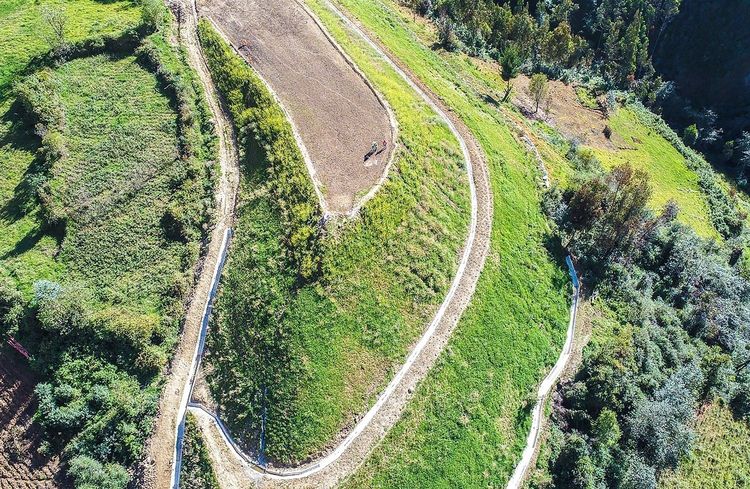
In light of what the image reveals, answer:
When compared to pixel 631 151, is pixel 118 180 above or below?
below

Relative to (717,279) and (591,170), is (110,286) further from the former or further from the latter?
(717,279)

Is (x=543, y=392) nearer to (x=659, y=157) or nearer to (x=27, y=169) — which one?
(x=27, y=169)

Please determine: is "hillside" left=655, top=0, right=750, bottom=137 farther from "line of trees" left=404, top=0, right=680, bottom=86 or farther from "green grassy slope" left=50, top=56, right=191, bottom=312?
"green grassy slope" left=50, top=56, right=191, bottom=312

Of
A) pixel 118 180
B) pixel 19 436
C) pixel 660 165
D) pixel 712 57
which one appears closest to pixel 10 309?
pixel 19 436

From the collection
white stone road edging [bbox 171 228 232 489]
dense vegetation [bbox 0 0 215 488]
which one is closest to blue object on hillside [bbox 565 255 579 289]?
white stone road edging [bbox 171 228 232 489]

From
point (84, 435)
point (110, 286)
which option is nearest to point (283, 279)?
point (110, 286)

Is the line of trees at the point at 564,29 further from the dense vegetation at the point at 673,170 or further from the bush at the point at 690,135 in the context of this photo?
the bush at the point at 690,135

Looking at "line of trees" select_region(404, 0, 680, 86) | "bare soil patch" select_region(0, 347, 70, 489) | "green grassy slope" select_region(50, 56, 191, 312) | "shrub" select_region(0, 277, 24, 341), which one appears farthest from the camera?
"line of trees" select_region(404, 0, 680, 86)

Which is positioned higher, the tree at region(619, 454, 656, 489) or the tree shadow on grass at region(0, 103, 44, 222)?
the tree at region(619, 454, 656, 489)

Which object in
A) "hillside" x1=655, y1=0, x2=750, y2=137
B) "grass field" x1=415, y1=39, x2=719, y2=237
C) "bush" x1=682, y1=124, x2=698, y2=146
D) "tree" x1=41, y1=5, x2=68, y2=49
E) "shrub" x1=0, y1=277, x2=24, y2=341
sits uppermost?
"hillside" x1=655, y1=0, x2=750, y2=137
